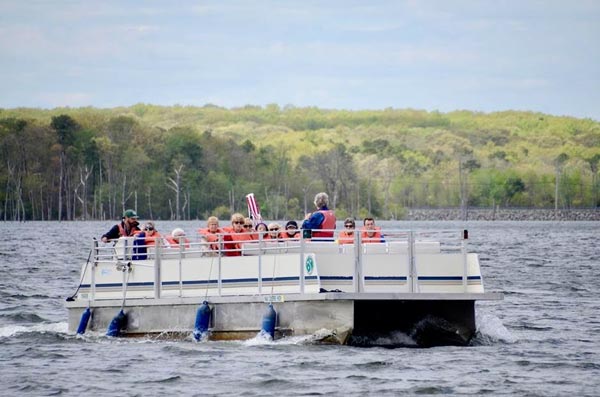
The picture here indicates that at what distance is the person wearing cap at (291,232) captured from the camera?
73.3 ft

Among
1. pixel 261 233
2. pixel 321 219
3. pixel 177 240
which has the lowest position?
pixel 177 240

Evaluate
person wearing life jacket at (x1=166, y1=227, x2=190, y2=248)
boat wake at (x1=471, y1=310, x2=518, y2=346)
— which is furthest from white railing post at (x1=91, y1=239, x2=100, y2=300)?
boat wake at (x1=471, y1=310, x2=518, y2=346)

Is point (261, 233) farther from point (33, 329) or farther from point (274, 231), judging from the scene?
point (33, 329)

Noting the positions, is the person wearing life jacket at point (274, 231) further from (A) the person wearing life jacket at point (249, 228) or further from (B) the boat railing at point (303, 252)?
(A) the person wearing life jacket at point (249, 228)

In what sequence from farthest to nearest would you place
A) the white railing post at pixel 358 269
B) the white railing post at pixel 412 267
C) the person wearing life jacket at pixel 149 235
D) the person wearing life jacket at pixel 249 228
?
the person wearing life jacket at pixel 149 235 < the person wearing life jacket at pixel 249 228 < the white railing post at pixel 412 267 < the white railing post at pixel 358 269

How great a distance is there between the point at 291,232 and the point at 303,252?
31.2 inches

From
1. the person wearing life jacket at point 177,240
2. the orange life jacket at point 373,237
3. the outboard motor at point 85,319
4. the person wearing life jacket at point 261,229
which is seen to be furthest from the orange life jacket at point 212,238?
the outboard motor at point 85,319

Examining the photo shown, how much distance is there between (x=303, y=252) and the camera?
854 inches

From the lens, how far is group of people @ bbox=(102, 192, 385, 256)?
22516 millimetres

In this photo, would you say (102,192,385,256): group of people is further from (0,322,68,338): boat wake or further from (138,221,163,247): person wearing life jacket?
(0,322,68,338): boat wake

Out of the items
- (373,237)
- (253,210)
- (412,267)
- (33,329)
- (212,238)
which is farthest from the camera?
(33,329)

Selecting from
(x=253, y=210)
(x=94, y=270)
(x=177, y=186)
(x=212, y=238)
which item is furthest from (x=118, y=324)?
(x=177, y=186)

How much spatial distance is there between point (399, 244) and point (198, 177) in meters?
147

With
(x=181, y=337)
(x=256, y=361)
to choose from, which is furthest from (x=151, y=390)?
(x=181, y=337)
